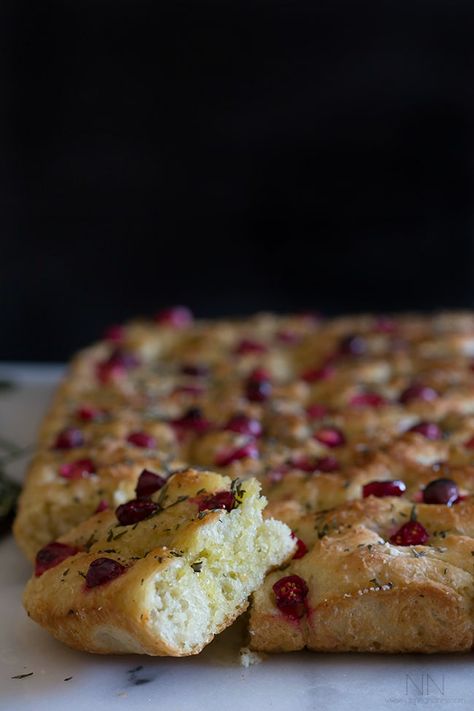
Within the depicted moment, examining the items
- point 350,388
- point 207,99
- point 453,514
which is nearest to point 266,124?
point 207,99

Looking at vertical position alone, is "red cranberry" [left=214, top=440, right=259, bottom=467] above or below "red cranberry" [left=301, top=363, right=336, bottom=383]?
below

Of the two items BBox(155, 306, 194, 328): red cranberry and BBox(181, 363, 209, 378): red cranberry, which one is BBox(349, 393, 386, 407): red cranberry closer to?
BBox(181, 363, 209, 378): red cranberry

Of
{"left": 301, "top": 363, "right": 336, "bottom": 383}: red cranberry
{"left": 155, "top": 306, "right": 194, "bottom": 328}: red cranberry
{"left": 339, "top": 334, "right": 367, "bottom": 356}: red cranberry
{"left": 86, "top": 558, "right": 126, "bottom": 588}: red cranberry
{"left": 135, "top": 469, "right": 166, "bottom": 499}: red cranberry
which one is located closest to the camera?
{"left": 86, "top": 558, "right": 126, "bottom": 588}: red cranberry

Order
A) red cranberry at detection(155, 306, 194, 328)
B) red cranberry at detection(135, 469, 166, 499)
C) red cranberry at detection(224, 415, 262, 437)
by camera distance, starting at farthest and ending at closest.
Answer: red cranberry at detection(155, 306, 194, 328) < red cranberry at detection(224, 415, 262, 437) < red cranberry at detection(135, 469, 166, 499)

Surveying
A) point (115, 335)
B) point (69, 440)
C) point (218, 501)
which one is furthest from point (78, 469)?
point (115, 335)

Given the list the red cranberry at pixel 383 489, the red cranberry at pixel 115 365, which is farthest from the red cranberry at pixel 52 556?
the red cranberry at pixel 115 365

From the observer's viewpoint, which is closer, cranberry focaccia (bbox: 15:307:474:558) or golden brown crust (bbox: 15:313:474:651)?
golden brown crust (bbox: 15:313:474:651)

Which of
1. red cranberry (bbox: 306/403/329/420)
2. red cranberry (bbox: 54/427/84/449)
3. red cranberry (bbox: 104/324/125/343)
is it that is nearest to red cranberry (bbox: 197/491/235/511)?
red cranberry (bbox: 54/427/84/449)
